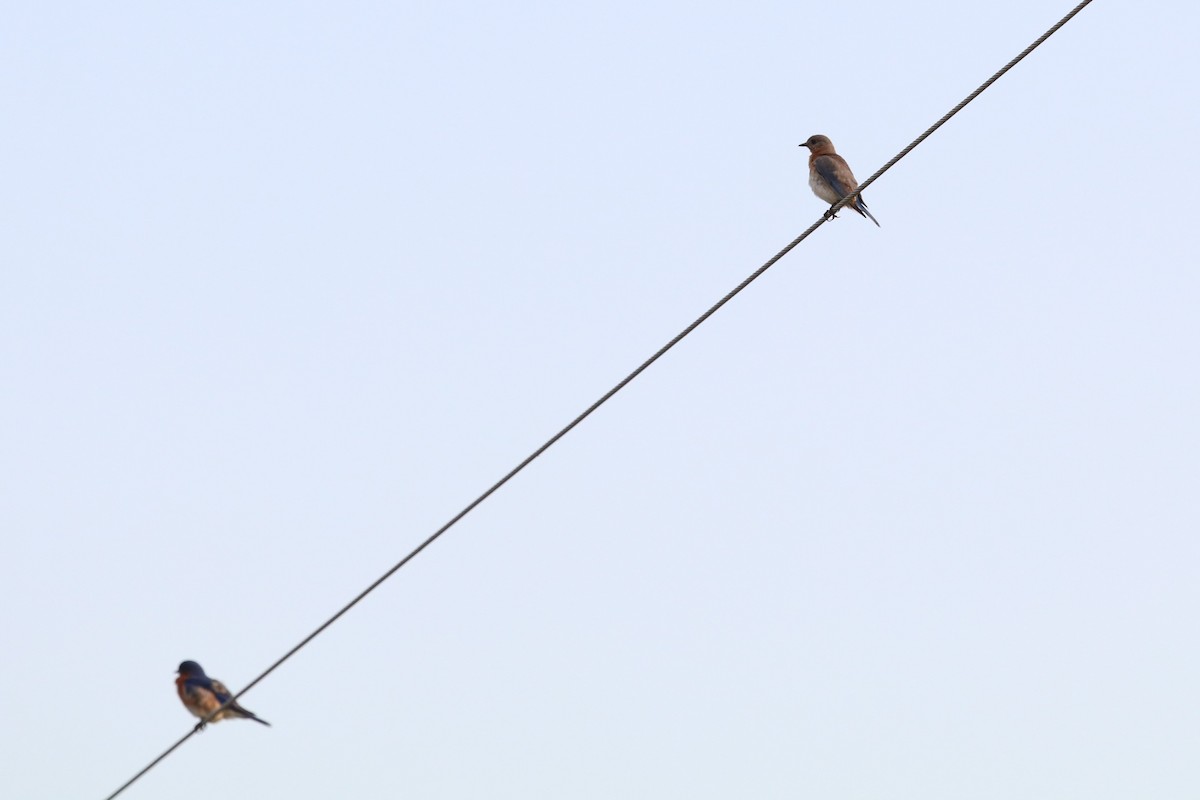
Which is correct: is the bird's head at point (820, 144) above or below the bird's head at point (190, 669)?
above

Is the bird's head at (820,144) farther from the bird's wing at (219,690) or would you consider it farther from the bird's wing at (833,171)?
the bird's wing at (219,690)

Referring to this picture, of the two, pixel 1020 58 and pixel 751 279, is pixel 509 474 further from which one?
pixel 1020 58

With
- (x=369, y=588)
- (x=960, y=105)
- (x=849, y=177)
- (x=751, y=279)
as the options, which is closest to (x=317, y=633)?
(x=369, y=588)

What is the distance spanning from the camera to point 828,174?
48.3 feet

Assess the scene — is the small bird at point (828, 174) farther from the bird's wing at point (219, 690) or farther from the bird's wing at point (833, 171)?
the bird's wing at point (219, 690)

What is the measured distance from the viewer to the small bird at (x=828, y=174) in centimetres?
Result: 1455

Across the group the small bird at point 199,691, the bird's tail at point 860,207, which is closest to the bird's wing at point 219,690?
the small bird at point 199,691

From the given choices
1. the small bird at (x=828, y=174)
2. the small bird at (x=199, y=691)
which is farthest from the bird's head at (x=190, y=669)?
the small bird at (x=828, y=174)

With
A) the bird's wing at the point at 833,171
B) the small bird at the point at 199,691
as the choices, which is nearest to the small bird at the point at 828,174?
the bird's wing at the point at 833,171

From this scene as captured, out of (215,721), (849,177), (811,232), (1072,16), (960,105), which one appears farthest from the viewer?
(849,177)

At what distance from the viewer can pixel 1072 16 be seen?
Answer: 7.28 meters

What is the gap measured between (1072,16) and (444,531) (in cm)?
318

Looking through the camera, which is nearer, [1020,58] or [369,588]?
[1020,58]

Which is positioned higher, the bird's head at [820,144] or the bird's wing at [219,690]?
the bird's head at [820,144]
